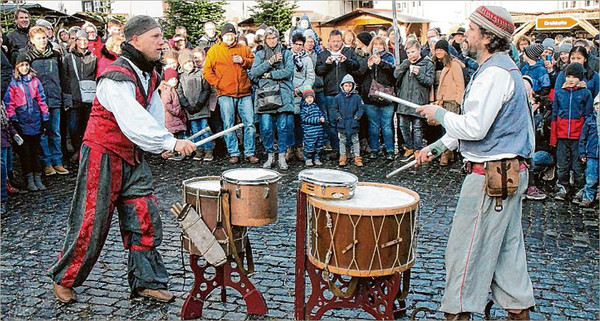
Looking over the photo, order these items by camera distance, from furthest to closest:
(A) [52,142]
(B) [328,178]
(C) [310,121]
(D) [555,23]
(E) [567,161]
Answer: (D) [555,23]
(C) [310,121]
(A) [52,142]
(E) [567,161]
(B) [328,178]

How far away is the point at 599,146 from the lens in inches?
283

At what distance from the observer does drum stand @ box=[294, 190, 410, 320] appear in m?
3.89

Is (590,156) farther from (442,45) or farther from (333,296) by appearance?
(333,296)

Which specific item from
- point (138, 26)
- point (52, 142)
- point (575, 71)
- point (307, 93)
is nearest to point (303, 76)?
point (307, 93)

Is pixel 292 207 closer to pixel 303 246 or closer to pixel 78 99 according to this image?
pixel 303 246

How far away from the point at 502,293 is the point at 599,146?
4.04 m

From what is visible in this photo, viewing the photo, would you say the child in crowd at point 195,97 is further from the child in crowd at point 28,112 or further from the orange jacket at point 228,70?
the child in crowd at point 28,112

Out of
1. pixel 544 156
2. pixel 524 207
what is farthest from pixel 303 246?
pixel 544 156

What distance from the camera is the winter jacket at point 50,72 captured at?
8.95m

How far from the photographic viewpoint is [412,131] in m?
10.2

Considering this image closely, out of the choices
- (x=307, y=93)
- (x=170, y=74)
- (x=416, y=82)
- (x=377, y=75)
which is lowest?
(x=307, y=93)

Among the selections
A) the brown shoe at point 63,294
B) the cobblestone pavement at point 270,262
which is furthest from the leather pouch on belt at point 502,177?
the brown shoe at point 63,294

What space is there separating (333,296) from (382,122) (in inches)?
256

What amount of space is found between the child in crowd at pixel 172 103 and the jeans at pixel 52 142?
169cm
